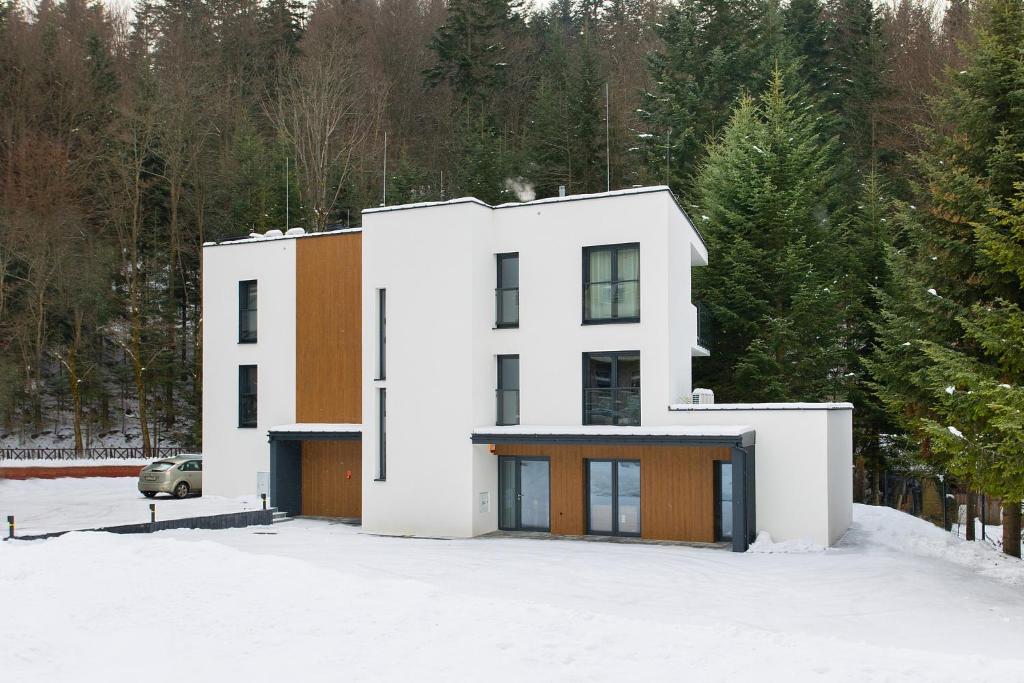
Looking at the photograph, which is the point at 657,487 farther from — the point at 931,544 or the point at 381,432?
the point at 381,432

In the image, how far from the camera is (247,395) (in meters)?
26.5

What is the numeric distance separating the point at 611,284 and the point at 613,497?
5.00 meters

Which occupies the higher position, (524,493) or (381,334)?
(381,334)

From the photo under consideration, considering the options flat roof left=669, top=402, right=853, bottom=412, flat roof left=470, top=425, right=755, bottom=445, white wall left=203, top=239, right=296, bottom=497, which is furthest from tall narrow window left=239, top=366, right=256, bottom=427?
flat roof left=669, top=402, right=853, bottom=412

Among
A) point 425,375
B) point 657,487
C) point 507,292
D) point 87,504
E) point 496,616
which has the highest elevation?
point 507,292

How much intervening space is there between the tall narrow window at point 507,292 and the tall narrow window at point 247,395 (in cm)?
857

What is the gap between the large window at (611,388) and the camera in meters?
20.8

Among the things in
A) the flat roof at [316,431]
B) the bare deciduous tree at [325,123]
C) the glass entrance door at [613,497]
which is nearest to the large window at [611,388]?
the glass entrance door at [613,497]

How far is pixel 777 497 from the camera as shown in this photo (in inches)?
753

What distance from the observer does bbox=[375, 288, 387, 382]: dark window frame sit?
2255 cm

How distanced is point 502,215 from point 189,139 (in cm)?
2713

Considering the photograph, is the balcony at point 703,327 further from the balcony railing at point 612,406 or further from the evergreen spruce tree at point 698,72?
the evergreen spruce tree at point 698,72

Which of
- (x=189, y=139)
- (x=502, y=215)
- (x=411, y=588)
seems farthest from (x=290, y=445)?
(x=189, y=139)

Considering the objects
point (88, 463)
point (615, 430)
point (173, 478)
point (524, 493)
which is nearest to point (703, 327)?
point (615, 430)
